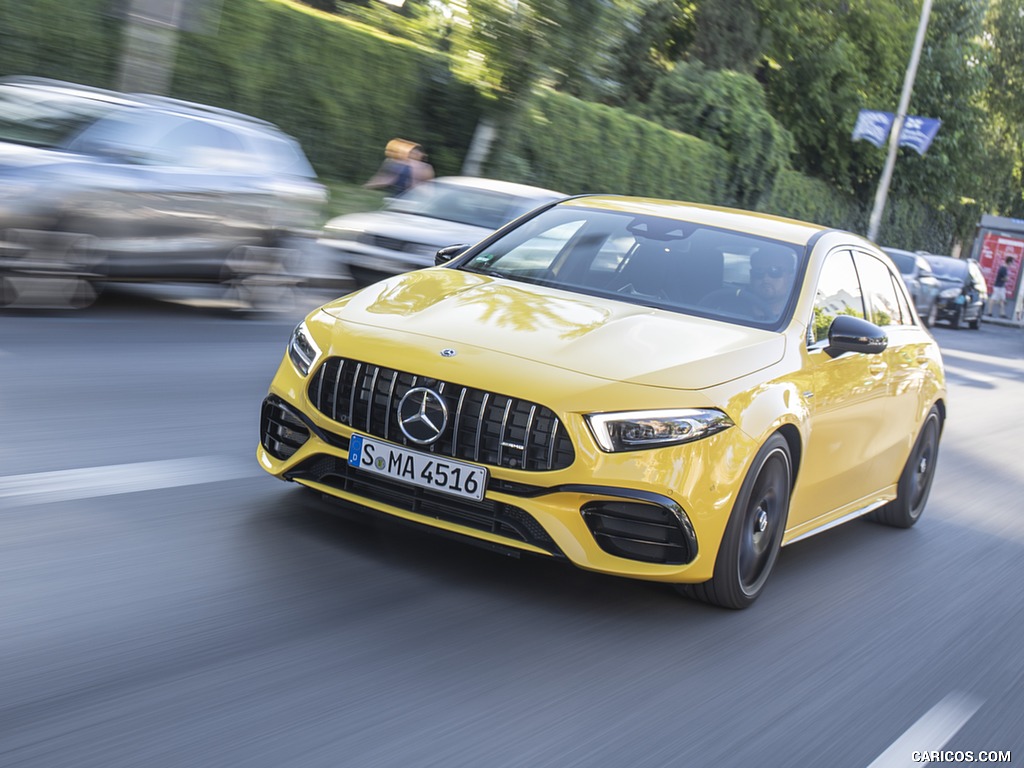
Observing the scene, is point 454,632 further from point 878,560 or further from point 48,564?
point 878,560

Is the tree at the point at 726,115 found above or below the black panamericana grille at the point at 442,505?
above

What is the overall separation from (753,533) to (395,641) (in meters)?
1.60

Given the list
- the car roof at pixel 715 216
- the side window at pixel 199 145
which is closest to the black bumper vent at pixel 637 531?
the car roof at pixel 715 216

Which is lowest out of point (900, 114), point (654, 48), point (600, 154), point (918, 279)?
point (918, 279)

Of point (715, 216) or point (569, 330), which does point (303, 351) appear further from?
point (715, 216)

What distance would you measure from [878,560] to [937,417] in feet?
4.71

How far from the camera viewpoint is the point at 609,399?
4.81m

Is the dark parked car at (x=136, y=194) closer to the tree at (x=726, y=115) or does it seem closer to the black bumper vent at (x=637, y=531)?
the black bumper vent at (x=637, y=531)

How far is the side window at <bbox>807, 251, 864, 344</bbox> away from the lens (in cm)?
604

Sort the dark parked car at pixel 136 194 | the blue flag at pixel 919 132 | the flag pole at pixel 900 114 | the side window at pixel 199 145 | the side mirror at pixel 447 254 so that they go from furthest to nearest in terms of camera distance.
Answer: the flag pole at pixel 900 114
the blue flag at pixel 919 132
the side window at pixel 199 145
the dark parked car at pixel 136 194
the side mirror at pixel 447 254

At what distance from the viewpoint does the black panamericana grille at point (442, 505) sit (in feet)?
15.8

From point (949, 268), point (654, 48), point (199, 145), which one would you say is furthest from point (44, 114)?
point (654, 48)

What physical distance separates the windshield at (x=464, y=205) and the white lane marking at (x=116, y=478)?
328 inches

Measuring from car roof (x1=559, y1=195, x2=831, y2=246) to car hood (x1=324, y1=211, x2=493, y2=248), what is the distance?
7.18m
